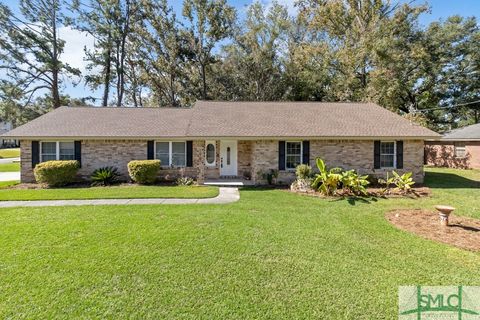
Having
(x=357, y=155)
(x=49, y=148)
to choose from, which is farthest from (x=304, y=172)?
(x=49, y=148)

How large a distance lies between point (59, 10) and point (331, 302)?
34625 millimetres

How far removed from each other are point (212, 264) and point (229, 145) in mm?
9814

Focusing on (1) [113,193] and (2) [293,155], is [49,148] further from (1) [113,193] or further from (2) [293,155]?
(2) [293,155]

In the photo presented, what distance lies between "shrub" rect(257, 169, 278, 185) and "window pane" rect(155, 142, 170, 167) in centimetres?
504

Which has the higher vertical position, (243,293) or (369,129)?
(369,129)

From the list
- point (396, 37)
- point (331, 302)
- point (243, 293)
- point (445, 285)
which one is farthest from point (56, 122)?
point (396, 37)

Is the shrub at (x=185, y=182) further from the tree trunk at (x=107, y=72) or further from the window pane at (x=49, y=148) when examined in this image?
the tree trunk at (x=107, y=72)

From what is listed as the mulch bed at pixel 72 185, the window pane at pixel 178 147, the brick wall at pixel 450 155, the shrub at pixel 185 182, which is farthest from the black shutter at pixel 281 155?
the brick wall at pixel 450 155

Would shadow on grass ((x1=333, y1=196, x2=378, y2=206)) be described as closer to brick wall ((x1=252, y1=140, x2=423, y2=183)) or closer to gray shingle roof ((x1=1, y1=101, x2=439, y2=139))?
brick wall ((x1=252, y1=140, x2=423, y2=183))

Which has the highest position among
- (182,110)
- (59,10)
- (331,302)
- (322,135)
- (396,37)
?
(59,10)

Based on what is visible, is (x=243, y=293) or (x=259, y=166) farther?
(x=259, y=166)

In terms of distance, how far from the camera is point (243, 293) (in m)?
3.93

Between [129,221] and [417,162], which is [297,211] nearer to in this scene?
[129,221]

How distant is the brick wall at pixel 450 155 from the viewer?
65.2 feet
